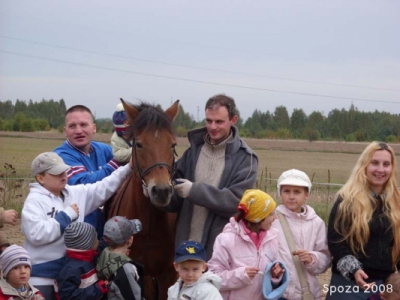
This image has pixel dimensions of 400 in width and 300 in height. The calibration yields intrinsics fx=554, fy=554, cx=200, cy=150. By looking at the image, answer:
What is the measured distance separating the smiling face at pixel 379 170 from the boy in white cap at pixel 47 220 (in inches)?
92.8

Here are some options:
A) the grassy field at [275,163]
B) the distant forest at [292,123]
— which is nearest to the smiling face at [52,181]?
the grassy field at [275,163]

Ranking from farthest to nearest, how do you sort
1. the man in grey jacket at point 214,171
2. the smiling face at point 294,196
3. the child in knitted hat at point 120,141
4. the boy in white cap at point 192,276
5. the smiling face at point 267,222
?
the child in knitted hat at point 120,141 < the man in grey jacket at point 214,171 < the smiling face at point 294,196 < the smiling face at point 267,222 < the boy in white cap at point 192,276

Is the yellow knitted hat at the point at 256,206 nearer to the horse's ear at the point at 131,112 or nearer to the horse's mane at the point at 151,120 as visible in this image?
the horse's mane at the point at 151,120

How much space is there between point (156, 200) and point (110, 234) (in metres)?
0.53

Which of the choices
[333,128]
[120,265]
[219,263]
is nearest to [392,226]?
[219,263]

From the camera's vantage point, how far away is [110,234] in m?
4.08

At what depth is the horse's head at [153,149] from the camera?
4.48m

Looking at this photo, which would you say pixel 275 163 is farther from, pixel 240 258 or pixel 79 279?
pixel 79 279

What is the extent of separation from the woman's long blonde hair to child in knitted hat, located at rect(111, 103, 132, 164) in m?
2.15

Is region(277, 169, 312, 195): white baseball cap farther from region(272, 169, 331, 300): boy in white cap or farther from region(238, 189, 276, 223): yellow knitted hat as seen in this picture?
region(238, 189, 276, 223): yellow knitted hat

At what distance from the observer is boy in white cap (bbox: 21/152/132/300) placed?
4.05 meters

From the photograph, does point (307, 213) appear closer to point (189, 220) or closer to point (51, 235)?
point (189, 220)

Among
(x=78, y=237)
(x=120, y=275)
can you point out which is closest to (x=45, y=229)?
(x=78, y=237)

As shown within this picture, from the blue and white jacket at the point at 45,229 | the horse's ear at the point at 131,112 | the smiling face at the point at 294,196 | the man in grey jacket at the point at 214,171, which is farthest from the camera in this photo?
the horse's ear at the point at 131,112
